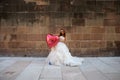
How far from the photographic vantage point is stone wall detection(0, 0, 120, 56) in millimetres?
13711

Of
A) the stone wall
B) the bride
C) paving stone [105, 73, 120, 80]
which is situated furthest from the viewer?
the stone wall

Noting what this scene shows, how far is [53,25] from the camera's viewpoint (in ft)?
45.1

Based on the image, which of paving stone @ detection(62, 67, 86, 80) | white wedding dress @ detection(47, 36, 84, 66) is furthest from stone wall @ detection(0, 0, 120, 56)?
paving stone @ detection(62, 67, 86, 80)

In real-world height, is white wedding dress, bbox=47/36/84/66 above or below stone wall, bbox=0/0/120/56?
below

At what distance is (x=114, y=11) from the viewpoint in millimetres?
13852

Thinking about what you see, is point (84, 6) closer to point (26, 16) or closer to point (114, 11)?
point (114, 11)

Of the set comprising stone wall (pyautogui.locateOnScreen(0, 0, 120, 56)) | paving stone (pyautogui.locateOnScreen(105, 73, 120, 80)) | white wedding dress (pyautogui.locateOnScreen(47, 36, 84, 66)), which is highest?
stone wall (pyautogui.locateOnScreen(0, 0, 120, 56))

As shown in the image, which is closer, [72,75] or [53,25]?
[72,75]

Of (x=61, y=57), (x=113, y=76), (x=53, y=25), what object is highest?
(x=53, y=25)

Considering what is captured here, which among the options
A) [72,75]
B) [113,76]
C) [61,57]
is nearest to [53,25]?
[61,57]

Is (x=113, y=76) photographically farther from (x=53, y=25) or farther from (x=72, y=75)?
(x=53, y=25)

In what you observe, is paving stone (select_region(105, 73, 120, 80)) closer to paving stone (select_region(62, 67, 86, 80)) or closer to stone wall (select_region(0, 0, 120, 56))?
paving stone (select_region(62, 67, 86, 80))

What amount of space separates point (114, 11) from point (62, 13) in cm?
262

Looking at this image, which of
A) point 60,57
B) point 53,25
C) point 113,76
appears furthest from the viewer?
point 53,25
